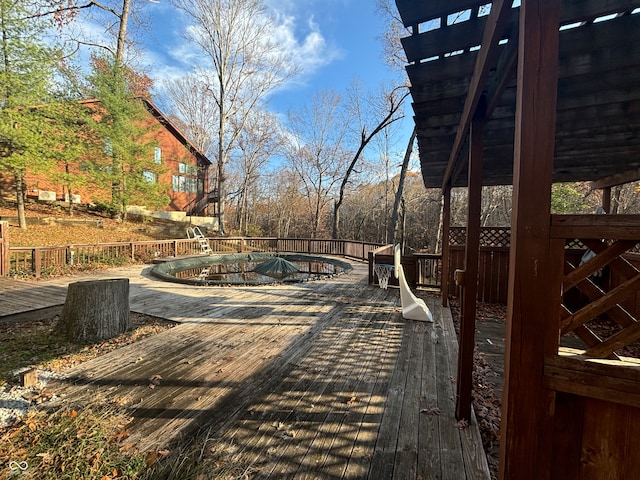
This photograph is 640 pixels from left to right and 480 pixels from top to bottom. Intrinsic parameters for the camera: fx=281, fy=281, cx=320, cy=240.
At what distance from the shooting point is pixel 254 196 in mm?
25656

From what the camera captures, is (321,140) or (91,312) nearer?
(91,312)

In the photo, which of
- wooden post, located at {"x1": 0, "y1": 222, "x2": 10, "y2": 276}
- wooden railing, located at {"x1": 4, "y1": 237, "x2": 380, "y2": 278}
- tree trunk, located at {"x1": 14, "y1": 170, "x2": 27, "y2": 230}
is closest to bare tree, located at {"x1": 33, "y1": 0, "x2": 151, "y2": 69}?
tree trunk, located at {"x1": 14, "y1": 170, "x2": 27, "y2": 230}

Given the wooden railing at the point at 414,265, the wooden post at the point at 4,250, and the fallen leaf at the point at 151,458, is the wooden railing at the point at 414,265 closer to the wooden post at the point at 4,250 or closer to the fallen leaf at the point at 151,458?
the fallen leaf at the point at 151,458

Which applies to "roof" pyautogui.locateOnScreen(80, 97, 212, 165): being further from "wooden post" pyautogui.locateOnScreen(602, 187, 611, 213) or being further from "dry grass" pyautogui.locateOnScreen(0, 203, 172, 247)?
"wooden post" pyautogui.locateOnScreen(602, 187, 611, 213)

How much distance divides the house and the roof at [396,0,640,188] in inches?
636

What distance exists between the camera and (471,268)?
2322 mm

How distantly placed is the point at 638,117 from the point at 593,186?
4.48 metres

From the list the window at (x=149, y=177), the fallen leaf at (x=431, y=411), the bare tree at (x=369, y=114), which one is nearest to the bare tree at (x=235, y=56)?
the window at (x=149, y=177)

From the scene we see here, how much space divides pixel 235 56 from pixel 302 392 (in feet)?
63.9

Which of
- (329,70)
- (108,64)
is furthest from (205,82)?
(329,70)

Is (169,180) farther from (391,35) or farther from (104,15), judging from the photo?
(391,35)

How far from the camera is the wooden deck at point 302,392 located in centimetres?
184

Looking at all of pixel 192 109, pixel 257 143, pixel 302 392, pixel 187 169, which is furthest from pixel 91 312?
pixel 192 109

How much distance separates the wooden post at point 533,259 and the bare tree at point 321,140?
18.1 m
